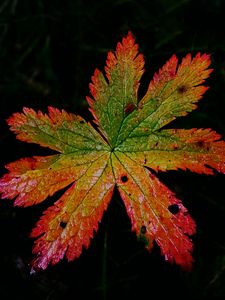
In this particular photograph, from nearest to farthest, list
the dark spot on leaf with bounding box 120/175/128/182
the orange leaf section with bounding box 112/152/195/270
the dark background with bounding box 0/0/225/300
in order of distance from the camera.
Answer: the orange leaf section with bounding box 112/152/195/270
the dark spot on leaf with bounding box 120/175/128/182
the dark background with bounding box 0/0/225/300

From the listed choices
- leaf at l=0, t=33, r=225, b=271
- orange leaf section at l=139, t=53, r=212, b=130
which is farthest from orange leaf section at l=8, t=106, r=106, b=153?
orange leaf section at l=139, t=53, r=212, b=130

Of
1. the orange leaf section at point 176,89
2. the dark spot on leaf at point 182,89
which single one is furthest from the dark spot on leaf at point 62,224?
the dark spot on leaf at point 182,89

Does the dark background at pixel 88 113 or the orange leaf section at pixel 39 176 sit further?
the dark background at pixel 88 113

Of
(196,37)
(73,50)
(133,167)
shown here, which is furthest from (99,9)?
(133,167)

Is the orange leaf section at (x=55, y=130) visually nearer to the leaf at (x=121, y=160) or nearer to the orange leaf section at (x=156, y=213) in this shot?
the leaf at (x=121, y=160)

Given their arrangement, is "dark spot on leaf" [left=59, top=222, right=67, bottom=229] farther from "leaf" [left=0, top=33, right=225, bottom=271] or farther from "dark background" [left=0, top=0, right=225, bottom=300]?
"dark background" [left=0, top=0, right=225, bottom=300]

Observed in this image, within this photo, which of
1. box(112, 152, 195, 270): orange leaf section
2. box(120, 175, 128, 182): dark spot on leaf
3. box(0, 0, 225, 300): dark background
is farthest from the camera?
box(0, 0, 225, 300): dark background

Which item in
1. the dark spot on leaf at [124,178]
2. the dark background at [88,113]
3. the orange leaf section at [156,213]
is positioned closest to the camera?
the orange leaf section at [156,213]
